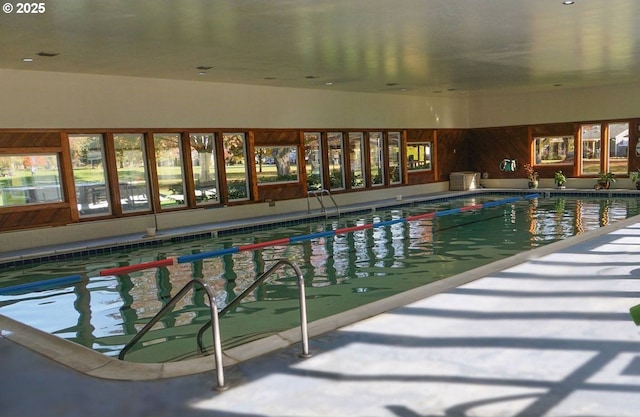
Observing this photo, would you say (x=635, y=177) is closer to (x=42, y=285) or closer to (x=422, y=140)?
(x=422, y=140)

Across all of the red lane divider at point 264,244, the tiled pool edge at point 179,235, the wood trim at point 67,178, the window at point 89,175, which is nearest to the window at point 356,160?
the tiled pool edge at point 179,235

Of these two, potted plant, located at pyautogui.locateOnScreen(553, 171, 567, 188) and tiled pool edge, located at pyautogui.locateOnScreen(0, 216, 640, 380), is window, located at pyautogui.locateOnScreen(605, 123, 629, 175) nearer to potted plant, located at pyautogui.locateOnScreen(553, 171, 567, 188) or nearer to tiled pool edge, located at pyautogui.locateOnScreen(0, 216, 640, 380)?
potted plant, located at pyautogui.locateOnScreen(553, 171, 567, 188)

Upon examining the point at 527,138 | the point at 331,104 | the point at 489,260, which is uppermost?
the point at 331,104

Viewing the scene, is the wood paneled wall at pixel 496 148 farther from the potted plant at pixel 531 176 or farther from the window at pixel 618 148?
the window at pixel 618 148

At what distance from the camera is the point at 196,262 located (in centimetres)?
803

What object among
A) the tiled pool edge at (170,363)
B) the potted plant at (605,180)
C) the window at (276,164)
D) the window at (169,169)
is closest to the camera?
the tiled pool edge at (170,363)

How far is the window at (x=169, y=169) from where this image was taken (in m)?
11.1

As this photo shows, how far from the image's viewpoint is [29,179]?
30.6ft

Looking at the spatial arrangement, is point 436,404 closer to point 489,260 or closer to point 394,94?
point 489,260

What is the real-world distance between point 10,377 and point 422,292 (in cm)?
323

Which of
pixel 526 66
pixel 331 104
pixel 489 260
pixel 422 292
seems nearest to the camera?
pixel 422 292

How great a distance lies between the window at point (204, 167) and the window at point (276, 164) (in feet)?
3.82

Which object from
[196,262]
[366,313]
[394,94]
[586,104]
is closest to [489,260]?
[366,313]

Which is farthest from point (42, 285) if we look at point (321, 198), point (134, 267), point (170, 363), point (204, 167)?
point (321, 198)
